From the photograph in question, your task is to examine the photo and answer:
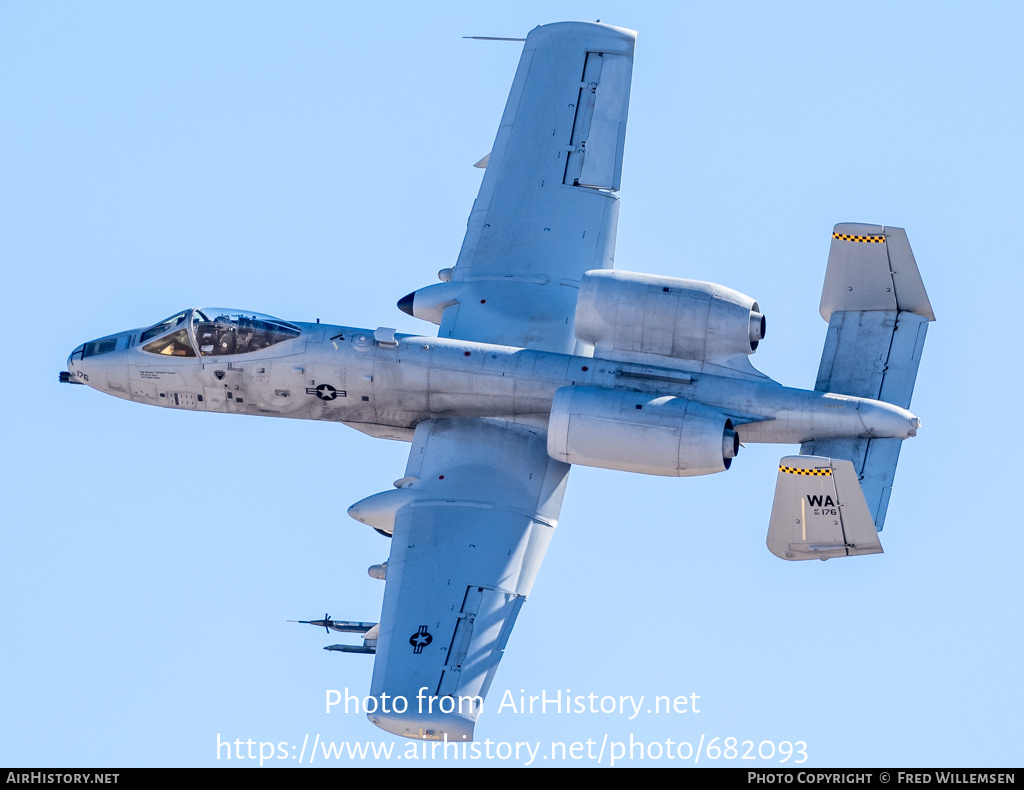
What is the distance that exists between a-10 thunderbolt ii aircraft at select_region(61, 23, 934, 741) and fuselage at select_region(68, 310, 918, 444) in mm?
36

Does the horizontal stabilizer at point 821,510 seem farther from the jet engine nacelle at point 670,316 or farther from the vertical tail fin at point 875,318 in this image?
the jet engine nacelle at point 670,316

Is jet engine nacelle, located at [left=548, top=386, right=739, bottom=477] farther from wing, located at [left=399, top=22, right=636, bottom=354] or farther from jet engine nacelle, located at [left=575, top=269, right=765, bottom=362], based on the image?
wing, located at [left=399, top=22, right=636, bottom=354]

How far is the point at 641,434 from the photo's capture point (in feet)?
119

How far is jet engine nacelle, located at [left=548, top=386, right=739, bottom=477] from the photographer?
36.2 meters

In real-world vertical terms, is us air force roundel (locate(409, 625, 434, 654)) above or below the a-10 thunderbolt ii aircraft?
below

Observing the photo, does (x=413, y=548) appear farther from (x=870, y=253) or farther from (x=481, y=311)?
(x=870, y=253)

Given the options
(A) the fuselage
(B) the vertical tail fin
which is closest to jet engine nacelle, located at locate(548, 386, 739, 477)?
(A) the fuselage

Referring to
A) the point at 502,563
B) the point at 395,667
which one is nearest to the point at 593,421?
the point at 502,563

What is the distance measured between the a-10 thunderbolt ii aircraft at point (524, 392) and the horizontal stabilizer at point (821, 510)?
0.11 feet

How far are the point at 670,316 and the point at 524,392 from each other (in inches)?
114

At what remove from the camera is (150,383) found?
129 ft

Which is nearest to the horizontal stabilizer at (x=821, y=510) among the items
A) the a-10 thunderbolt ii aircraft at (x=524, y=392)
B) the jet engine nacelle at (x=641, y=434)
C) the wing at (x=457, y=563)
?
the a-10 thunderbolt ii aircraft at (x=524, y=392)

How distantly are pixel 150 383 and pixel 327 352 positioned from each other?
11.6 feet

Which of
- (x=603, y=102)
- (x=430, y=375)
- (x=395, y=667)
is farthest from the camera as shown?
(x=603, y=102)
